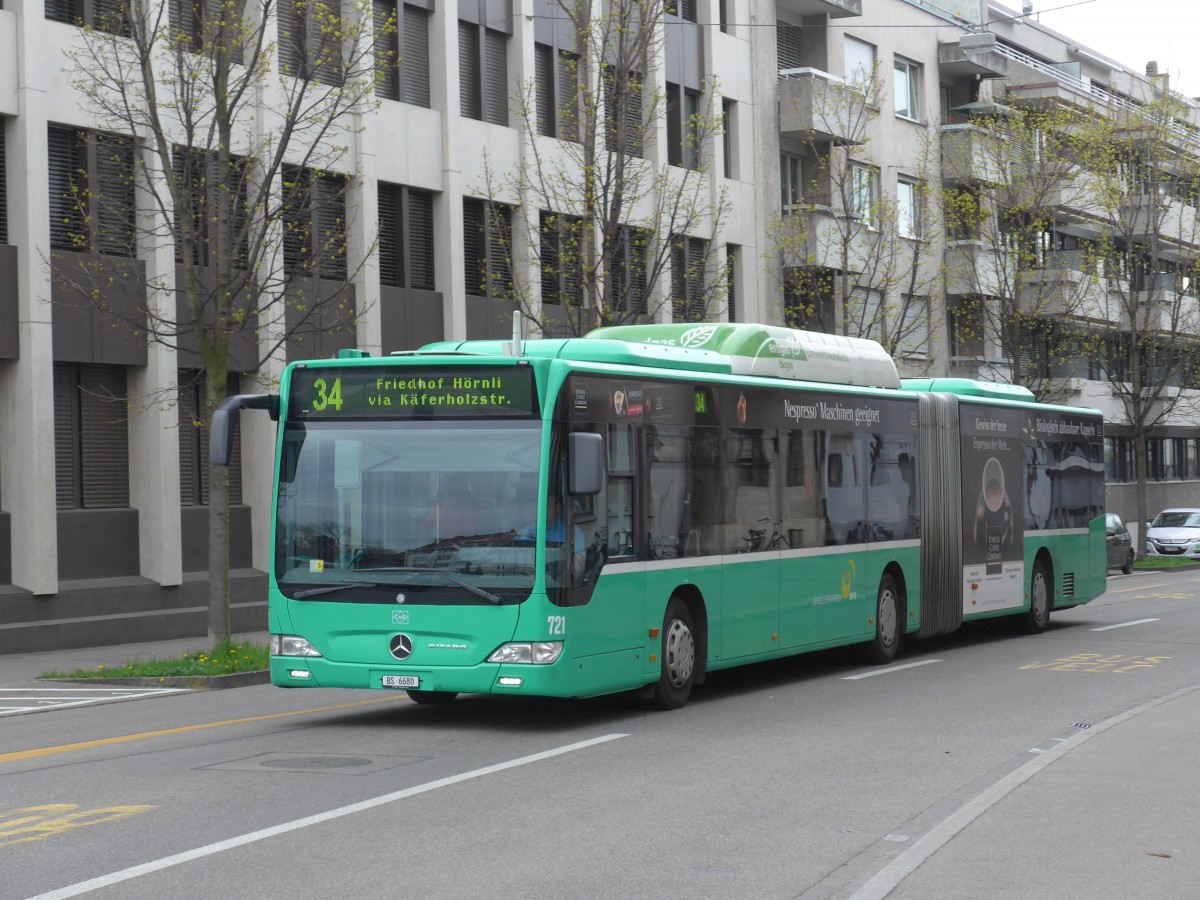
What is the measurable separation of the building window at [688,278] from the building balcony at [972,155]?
10195mm

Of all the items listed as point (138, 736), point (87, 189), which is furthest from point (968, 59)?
point (138, 736)

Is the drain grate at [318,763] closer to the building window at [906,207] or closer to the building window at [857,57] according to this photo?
the building window at [906,207]

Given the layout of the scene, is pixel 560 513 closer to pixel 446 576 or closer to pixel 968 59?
pixel 446 576

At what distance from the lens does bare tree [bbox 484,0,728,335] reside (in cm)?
2573

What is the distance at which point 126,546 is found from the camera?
82.5 ft

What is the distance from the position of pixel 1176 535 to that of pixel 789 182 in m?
16.5

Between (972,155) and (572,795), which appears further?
(972,155)

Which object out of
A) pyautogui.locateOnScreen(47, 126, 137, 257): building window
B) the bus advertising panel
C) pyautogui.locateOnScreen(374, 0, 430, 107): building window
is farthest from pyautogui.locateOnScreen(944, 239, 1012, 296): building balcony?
pyautogui.locateOnScreen(47, 126, 137, 257): building window

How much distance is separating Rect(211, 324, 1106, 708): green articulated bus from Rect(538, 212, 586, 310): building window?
8941 millimetres

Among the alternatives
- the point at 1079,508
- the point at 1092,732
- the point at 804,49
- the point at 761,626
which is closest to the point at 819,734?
the point at 1092,732

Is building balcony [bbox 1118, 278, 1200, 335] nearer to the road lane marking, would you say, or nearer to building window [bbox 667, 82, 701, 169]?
building window [bbox 667, 82, 701, 169]

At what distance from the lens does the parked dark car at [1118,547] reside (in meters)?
42.4

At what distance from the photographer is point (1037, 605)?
912 inches

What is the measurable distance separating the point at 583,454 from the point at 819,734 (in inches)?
104
